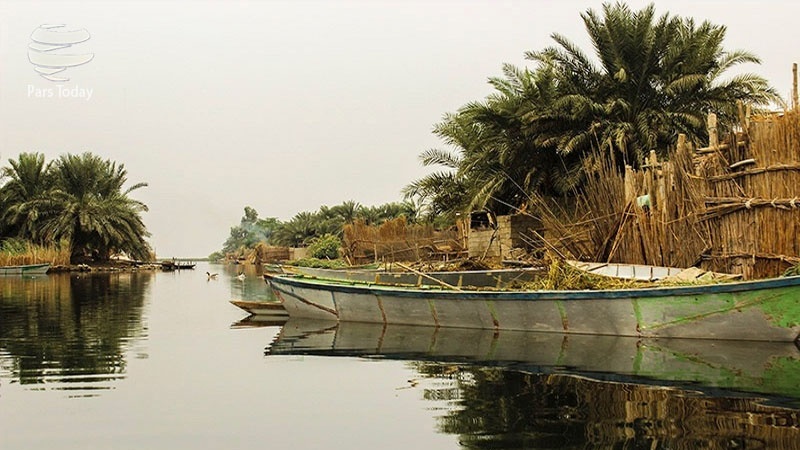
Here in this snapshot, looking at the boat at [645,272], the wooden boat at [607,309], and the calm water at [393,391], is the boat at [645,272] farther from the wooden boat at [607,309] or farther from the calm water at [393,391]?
the calm water at [393,391]

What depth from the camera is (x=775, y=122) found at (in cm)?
1133

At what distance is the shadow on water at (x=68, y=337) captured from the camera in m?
8.98

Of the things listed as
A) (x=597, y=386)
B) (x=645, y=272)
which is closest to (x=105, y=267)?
(x=645, y=272)

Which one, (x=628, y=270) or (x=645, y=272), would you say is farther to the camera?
(x=628, y=270)

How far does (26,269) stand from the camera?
4116 cm

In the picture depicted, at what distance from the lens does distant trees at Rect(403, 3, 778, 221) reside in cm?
2095

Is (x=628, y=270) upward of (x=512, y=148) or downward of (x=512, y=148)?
downward

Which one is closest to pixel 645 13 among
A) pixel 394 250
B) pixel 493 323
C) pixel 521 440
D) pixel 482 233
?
pixel 482 233

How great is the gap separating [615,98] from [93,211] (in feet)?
119

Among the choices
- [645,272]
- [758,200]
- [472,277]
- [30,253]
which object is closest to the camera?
[758,200]

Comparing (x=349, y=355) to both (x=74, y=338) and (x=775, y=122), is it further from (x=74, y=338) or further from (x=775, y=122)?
(x=775, y=122)

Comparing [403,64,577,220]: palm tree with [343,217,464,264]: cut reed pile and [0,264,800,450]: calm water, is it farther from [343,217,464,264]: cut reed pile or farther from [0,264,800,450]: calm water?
[0,264,800,450]: calm water

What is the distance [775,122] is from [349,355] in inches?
289

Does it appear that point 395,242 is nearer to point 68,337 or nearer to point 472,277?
point 472,277
